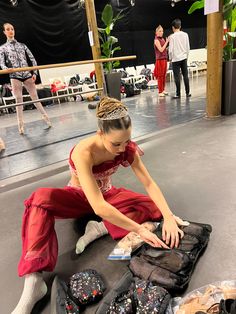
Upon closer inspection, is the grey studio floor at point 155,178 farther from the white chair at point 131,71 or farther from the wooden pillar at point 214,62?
the white chair at point 131,71

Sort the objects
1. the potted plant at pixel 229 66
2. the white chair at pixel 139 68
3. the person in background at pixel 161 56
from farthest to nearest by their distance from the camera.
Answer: the white chair at pixel 139 68, the person in background at pixel 161 56, the potted plant at pixel 229 66

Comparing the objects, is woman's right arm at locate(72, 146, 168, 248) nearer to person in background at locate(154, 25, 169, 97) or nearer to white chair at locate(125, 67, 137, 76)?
person in background at locate(154, 25, 169, 97)

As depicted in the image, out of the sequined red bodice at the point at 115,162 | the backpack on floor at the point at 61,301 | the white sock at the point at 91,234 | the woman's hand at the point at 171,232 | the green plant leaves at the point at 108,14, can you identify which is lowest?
the white sock at the point at 91,234

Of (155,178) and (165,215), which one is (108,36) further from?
(165,215)

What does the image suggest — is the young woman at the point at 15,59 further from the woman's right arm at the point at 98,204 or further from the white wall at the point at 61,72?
the white wall at the point at 61,72

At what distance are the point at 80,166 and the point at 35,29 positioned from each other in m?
6.87

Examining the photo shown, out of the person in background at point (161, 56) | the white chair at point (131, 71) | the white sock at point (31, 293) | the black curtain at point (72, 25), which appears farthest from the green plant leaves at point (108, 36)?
the white sock at point (31, 293)

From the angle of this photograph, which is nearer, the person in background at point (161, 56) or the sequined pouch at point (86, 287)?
the sequined pouch at point (86, 287)

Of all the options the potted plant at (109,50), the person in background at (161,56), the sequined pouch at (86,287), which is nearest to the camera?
the sequined pouch at (86,287)

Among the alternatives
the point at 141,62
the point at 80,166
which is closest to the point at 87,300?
the point at 80,166

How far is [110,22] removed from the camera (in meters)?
4.81

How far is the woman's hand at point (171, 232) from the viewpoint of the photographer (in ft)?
3.64

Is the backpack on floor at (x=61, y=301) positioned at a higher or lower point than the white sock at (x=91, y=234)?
higher

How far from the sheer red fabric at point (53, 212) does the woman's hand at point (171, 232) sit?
0.15 meters
